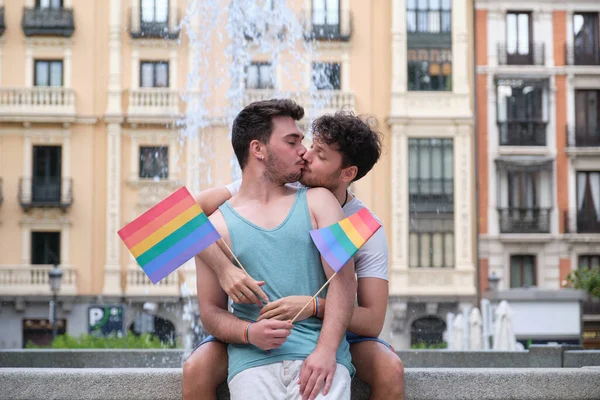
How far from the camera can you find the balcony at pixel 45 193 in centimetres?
2898

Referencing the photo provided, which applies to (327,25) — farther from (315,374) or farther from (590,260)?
(315,374)

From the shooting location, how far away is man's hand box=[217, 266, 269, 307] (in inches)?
128

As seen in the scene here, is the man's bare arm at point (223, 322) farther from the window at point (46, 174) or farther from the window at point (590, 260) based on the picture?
the window at point (590, 260)

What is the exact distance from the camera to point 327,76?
3056cm

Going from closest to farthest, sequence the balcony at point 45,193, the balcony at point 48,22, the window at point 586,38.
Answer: the balcony at point 45,193, the balcony at point 48,22, the window at point 586,38

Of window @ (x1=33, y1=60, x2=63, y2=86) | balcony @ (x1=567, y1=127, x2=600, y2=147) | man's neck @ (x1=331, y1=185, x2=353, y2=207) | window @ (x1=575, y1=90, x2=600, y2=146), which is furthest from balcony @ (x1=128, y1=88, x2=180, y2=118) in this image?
man's neck @ (x1=331, y1=185, x2=353, y2=207)

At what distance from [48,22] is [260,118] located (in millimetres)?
27715

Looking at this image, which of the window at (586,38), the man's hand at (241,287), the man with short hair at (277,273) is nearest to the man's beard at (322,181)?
the man with short hair at (277,273)

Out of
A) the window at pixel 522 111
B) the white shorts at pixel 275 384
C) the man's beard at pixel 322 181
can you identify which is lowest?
the white shorts at pixel 275 384

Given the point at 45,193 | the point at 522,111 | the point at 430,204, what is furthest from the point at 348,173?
the point at 522,111

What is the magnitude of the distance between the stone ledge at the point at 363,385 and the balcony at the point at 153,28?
26893mm

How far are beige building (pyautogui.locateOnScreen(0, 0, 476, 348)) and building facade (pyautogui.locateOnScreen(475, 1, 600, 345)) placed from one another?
81cm

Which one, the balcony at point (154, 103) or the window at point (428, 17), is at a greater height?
the window at point (428, 17)

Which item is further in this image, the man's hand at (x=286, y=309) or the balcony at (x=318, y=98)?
the balcony at (x=318, y=98)
